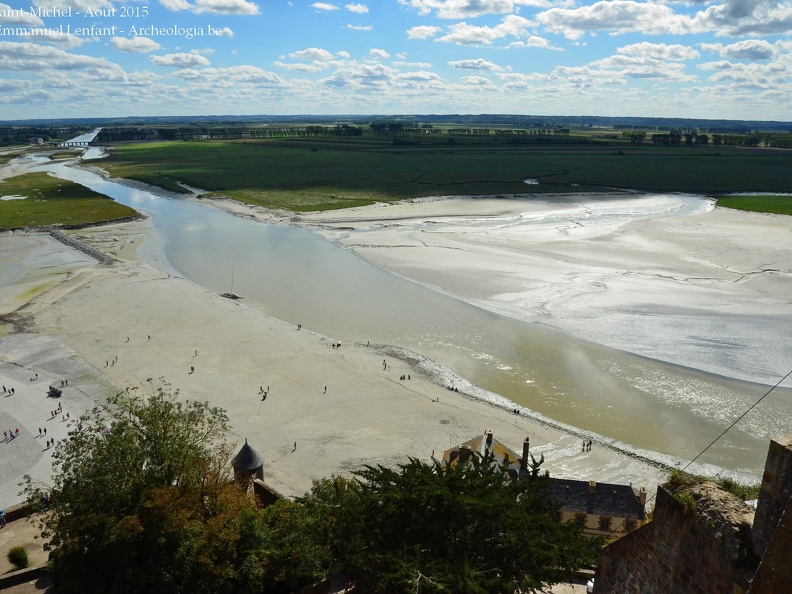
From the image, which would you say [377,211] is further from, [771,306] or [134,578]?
[134,578]

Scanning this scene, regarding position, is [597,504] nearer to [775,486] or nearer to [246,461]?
[246,461]

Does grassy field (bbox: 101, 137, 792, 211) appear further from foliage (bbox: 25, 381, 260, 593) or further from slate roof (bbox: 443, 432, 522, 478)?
foliage (bbox: 25, 381, 260, 593)

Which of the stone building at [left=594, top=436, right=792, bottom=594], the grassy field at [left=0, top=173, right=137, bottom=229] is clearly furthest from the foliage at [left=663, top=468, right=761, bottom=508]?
the grassy field at [left=0, top=173, right=137, bottom=229]

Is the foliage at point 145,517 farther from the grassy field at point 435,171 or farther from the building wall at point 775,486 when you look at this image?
the grassy field at point 435,171

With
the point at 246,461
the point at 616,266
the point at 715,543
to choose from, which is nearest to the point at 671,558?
the point at 715,543

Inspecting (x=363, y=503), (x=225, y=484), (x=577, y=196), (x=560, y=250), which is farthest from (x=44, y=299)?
(x=577, y=196)

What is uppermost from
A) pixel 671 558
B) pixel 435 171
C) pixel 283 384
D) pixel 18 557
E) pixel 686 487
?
pixel 435 171
